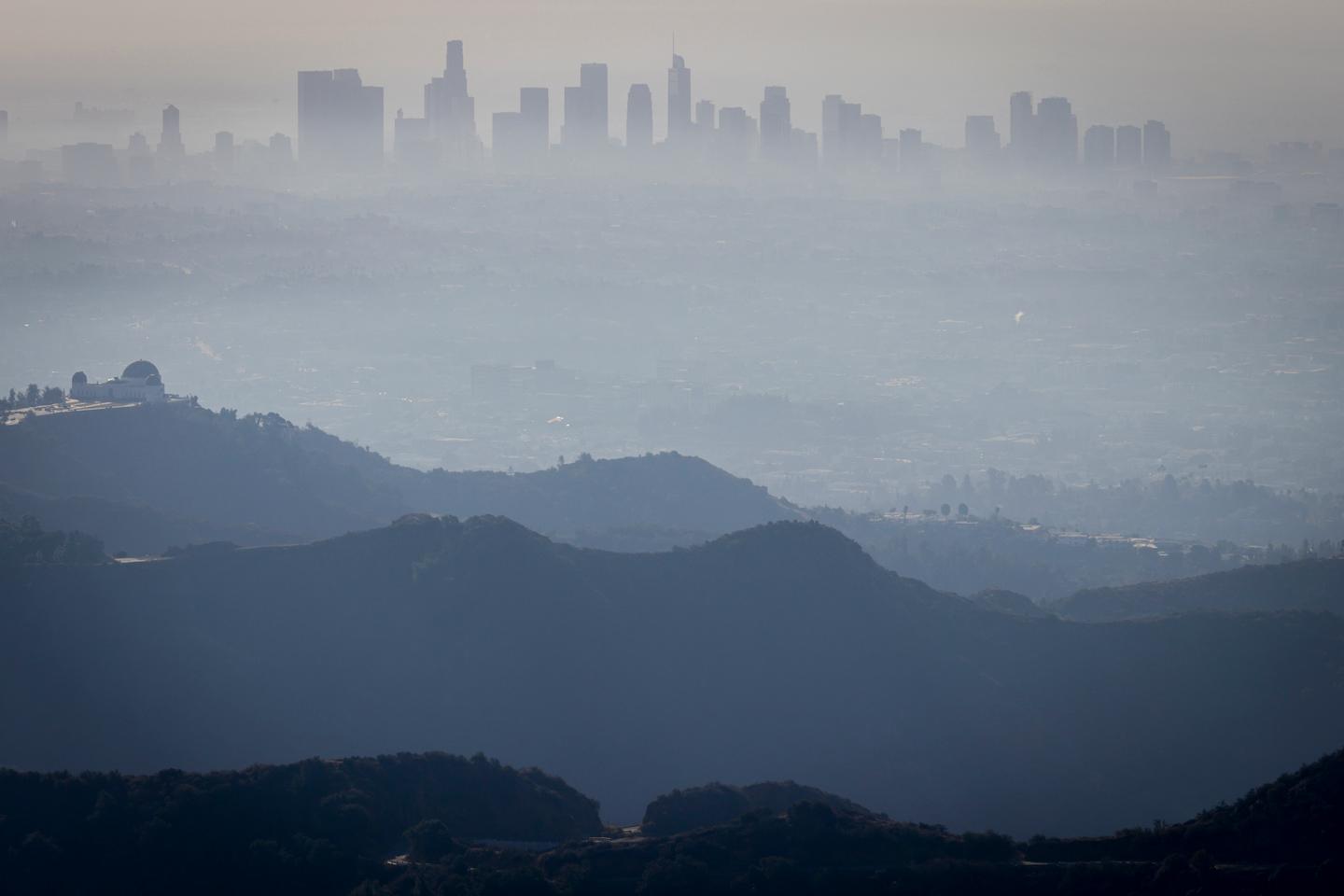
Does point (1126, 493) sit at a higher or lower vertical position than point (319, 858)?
higher

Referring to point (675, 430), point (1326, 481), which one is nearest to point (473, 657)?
point (1326, 481)

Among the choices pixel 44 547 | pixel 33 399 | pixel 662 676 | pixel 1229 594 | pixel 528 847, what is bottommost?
pixel 528 847

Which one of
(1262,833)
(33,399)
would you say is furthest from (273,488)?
(1262,833)

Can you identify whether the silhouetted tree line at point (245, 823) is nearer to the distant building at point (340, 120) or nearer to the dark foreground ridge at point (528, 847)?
the dark foreground ridge at point (528, 847)

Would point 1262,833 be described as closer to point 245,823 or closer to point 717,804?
point 717,804

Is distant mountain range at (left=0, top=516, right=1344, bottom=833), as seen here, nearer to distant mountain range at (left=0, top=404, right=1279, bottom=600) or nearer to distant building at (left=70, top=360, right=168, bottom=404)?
distant mountain range at (left=0, top=404, right=1279, bottom=600)

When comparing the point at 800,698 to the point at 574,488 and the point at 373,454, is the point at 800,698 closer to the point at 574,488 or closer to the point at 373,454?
the point at 574,488

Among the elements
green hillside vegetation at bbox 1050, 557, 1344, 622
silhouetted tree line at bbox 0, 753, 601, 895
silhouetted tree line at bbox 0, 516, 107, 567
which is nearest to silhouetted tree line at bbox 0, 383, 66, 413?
silhouetted tree line at bbox 0, 516, 107, 567
